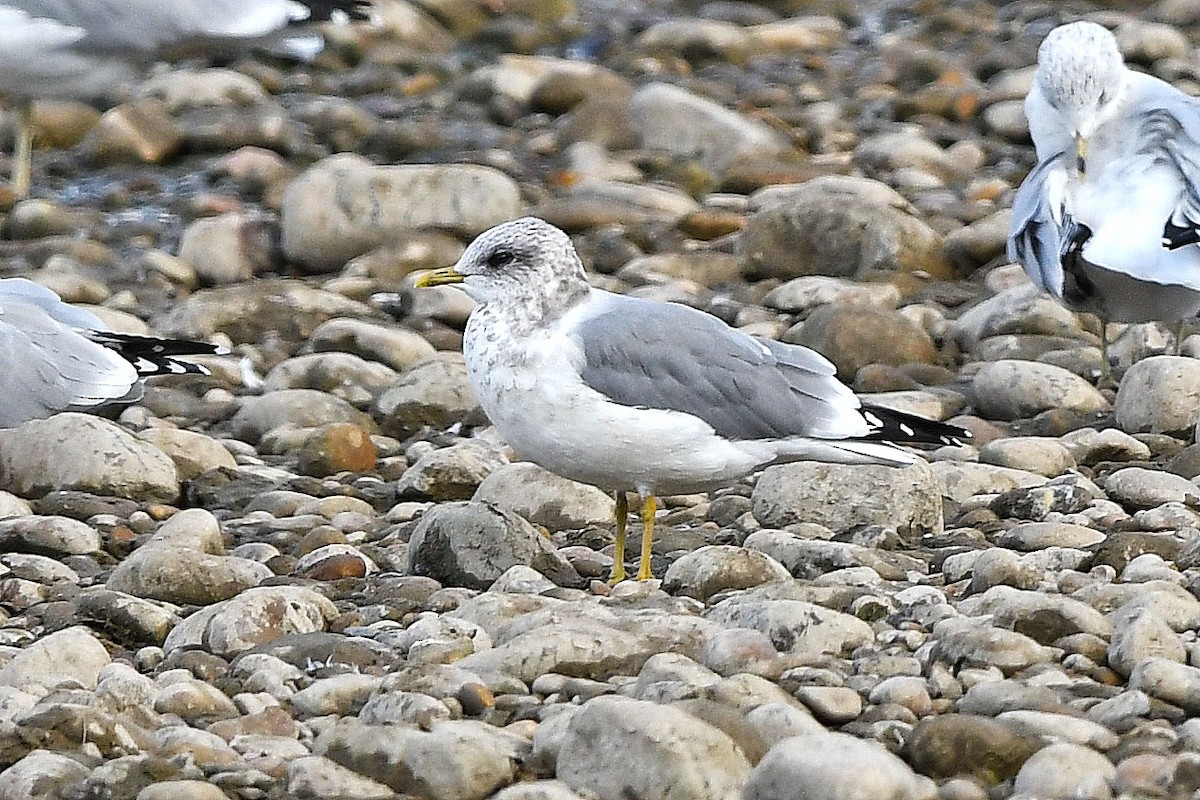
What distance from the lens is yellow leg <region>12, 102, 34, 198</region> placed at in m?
9.49

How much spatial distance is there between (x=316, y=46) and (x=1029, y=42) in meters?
4.52

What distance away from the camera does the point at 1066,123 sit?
6246mm

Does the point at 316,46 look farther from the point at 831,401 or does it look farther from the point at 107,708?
the point at 107,708

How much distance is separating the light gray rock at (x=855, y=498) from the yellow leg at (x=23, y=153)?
5703mm

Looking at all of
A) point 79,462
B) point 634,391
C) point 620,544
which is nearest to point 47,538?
point 79,462

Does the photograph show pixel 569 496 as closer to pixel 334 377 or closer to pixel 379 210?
pixel 334 377

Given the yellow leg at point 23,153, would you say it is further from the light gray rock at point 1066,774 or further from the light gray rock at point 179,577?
the light gray rock at point 1066,774

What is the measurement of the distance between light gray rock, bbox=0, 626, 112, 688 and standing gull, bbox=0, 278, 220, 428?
1.81 m

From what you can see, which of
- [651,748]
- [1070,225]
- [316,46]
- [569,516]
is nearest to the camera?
[651,748]

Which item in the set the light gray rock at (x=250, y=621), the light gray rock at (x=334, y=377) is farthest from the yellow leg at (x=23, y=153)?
the light gray rock at (x=250, y=621)

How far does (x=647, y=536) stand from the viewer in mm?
4504

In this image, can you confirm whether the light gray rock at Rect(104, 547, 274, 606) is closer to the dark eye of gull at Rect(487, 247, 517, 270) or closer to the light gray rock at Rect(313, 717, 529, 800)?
the dark eye of gull at Rect(487, 247, 517, 270)

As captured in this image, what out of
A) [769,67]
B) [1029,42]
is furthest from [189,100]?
[1029,42]

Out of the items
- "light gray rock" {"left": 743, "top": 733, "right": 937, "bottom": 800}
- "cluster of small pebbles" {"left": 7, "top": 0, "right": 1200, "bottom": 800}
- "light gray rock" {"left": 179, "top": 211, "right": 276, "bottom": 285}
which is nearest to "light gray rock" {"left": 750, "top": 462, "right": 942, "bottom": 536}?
"cluster of small pebbles" {"left": 7, "top": 0, "right": 1200, "bottom": 800}
